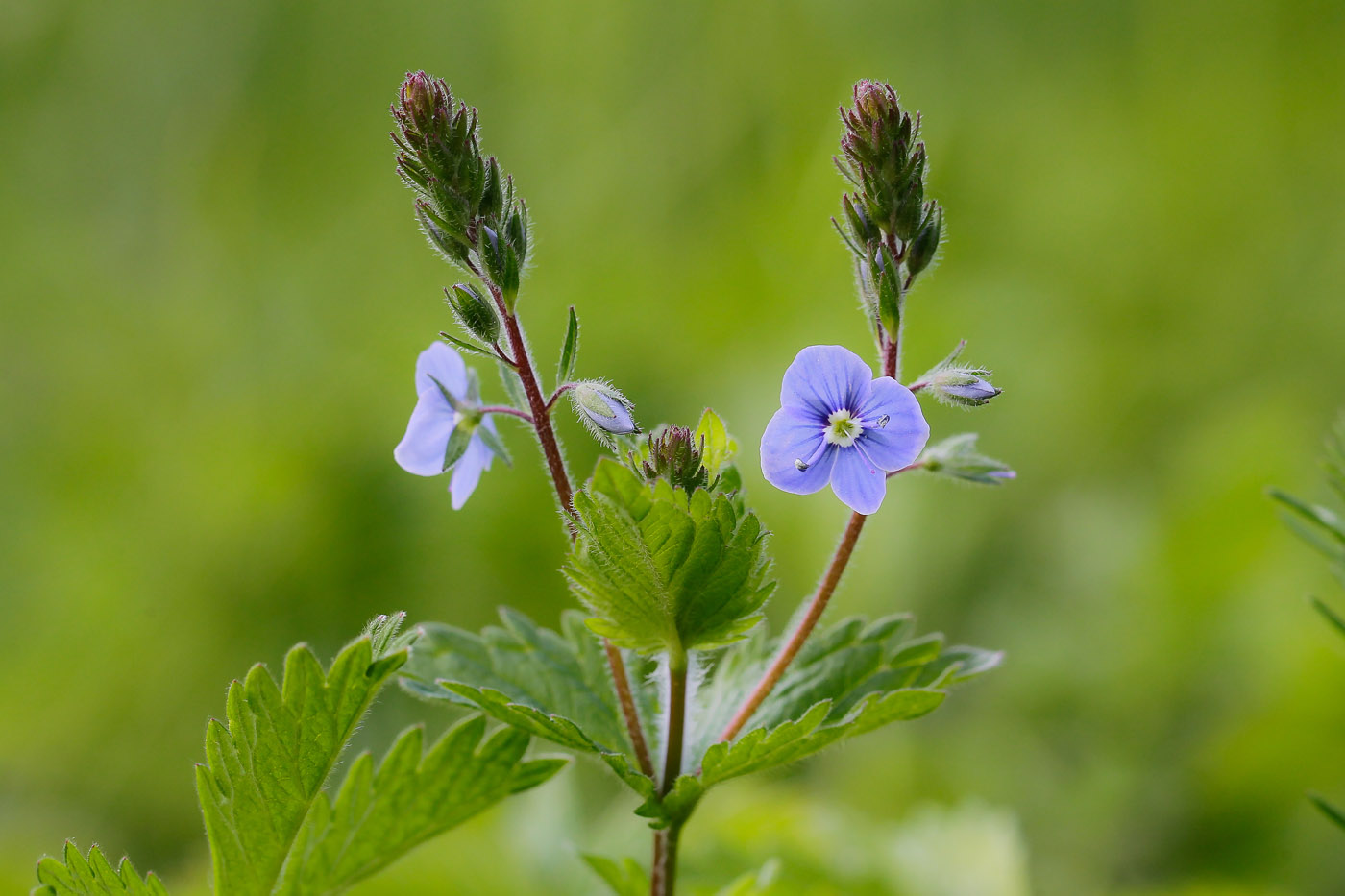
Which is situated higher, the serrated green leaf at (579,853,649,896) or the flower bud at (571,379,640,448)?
the flower bud at (571,379,640,448)

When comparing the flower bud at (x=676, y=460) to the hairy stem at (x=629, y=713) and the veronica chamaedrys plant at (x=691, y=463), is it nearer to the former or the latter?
the veronica chamaedrys plant at (x=691, y=463)

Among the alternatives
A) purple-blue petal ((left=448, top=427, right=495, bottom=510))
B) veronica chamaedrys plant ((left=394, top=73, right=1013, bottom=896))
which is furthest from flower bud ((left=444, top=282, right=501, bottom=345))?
purple-blue petal ((left=448, top=427, right=495, bottom=510))

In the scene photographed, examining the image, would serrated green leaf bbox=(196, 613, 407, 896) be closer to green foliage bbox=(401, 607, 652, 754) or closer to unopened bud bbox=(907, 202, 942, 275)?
green foliage bbox=(401, 607, 652, 754)

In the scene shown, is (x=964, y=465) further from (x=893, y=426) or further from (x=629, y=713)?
(x=629, y=713)

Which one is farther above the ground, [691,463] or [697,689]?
[691,463]

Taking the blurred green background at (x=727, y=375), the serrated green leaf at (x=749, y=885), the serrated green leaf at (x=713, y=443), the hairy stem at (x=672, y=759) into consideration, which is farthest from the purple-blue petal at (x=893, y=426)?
the blurred green background at (x=727, y=375)

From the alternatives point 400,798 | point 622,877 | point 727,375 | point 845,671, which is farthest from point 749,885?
point 727,375

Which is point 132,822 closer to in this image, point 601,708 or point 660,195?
point 601,708
